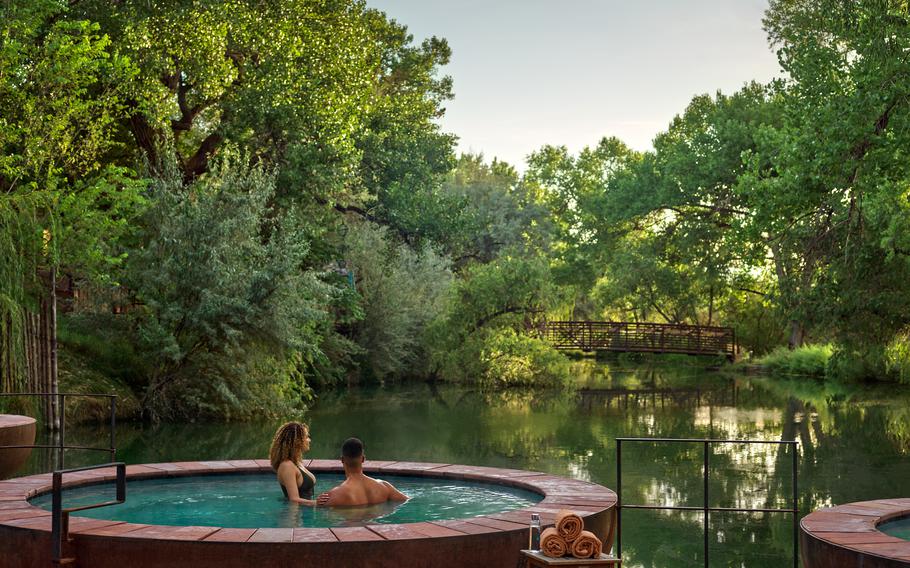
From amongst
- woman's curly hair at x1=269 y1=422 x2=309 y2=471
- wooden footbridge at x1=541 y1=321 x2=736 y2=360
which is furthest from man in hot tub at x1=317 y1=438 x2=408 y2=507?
wooden footbridge at x1=541 y1=321 x2=736 y2=360

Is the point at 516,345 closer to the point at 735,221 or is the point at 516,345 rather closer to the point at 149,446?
the point at 735,221

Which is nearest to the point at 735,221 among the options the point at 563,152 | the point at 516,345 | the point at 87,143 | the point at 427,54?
the point at 516,345

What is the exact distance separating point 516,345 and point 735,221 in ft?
25.8

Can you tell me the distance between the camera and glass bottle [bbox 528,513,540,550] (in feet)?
20.9

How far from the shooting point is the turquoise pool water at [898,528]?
→ 27.8 ft

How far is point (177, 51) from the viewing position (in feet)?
82.5

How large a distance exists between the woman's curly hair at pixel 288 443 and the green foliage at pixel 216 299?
1370 cm

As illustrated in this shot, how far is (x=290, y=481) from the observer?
9.66m

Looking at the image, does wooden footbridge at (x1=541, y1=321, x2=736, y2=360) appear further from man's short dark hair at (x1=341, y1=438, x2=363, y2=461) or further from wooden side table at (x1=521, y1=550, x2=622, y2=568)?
wooden side table at (x1=521, y1=550, x2=622, y2=568)

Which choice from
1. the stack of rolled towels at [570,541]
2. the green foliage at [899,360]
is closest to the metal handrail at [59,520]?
the stack of rolled towels at [570,541]

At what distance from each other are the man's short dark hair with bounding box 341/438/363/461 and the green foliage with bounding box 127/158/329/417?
46.8ft

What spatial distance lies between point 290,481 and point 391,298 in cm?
2579

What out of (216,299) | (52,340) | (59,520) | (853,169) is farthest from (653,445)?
(59,520)

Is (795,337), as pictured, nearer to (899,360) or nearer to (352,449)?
(899,360)
